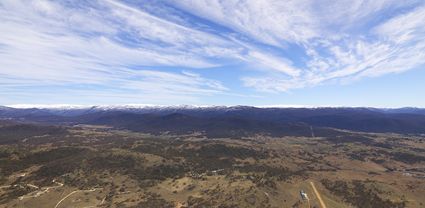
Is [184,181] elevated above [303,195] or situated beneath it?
elevated above

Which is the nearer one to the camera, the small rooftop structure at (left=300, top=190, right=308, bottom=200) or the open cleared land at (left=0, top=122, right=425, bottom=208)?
the open cleared land at (left=0, top=122, right=425, bottom=208)

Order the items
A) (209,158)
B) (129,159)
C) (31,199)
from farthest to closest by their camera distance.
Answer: (209,158) < (129,159) < (31,199)

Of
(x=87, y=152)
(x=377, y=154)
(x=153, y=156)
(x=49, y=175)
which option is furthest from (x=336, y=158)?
(x=49, y=175)

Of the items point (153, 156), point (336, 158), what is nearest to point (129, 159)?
point (153, 156)

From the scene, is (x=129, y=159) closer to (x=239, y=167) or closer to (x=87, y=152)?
(x=87, y=152)

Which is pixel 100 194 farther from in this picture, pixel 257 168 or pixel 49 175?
pixel 257 168

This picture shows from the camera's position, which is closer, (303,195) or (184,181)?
(303,195)

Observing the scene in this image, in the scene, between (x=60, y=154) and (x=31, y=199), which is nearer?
(x=31, y=199)

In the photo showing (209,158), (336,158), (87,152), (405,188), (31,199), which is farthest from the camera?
(336,158)

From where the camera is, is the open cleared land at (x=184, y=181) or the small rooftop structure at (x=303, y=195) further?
the small rooftop structure at (x=303, y=195)
